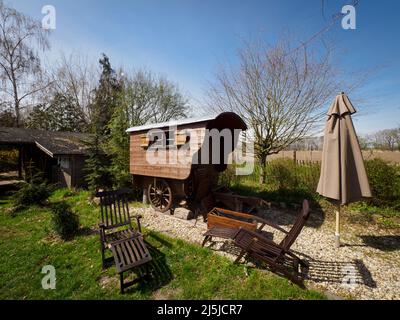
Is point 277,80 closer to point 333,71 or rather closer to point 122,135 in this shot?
point 333,71

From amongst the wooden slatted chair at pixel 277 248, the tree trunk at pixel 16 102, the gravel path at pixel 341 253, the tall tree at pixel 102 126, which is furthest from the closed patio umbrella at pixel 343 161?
the tree trunk at pixel 16 102

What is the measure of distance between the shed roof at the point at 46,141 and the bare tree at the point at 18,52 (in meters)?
6.59

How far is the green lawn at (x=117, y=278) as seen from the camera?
3.10 m

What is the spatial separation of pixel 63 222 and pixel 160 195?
9.83 ft

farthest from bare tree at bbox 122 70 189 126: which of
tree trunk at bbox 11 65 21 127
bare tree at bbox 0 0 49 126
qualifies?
tree trunk at bbox 11 65 21 127

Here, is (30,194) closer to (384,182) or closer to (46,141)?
(46,141)

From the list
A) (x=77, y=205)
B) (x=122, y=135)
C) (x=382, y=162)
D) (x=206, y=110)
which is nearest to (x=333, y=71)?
(x=382, y=162)

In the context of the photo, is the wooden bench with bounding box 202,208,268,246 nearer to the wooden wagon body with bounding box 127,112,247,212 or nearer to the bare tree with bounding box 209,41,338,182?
the wooden wagon body with bounding box 127,112,247,212

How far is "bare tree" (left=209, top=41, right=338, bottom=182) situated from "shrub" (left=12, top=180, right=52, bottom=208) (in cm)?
913

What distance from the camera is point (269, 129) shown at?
8.55m

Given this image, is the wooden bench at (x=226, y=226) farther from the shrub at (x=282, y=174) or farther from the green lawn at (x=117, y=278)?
the shrub at (x=282, y=174)

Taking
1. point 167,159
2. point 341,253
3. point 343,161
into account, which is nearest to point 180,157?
point 167,159

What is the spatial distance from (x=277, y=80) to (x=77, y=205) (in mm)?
9916
